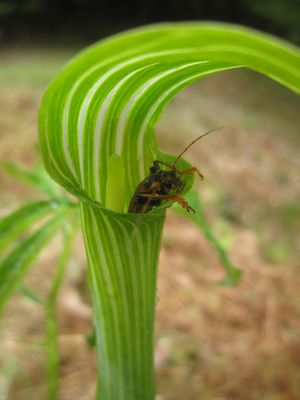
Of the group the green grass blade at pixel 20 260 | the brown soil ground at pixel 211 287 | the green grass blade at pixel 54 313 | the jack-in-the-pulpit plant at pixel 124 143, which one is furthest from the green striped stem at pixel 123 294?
the brown soil ground at pixel 211 287

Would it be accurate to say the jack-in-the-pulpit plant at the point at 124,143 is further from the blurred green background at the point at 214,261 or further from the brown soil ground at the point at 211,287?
the brown soil ground at the point at 211,287

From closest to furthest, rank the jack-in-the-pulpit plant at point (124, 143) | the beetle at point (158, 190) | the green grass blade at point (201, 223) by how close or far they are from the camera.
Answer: the jack-in-the-pulpit plant at point (124, 143) → the beetle at point (158, 190) → the green grass blade at point (201, 223)

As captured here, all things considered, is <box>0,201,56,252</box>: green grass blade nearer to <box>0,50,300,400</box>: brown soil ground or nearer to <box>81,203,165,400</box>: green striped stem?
<box>81,203,165,400</box>: green striped stem

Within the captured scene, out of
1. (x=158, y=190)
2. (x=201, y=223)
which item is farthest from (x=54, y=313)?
(x=158, y=190)

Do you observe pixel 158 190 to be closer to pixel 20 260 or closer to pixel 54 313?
pixel 20 260

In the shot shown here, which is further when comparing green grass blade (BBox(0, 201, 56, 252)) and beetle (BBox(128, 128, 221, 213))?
green grass blade (BBox(0, 201, 56, 252))

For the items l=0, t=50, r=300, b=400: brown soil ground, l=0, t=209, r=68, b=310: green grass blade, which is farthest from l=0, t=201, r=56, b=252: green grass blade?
l=0, t=50, r=300, b=400: brown soil ground
